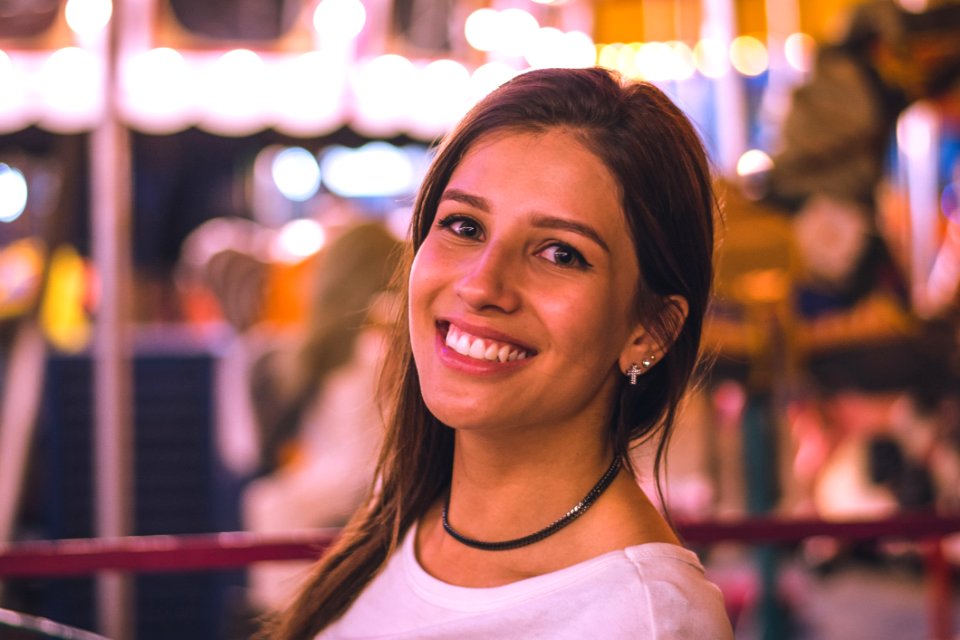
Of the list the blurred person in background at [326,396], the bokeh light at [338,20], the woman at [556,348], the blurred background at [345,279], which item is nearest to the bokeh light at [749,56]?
the blurred background at [345,279]

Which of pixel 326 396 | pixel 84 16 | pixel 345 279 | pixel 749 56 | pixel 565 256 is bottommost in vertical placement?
pixel 326 396

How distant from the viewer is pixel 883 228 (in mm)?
2488

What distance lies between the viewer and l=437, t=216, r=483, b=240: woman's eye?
0.96 m

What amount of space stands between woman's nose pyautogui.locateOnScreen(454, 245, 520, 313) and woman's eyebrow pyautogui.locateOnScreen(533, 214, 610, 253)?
0.13 feet

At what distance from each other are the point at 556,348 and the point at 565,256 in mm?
75

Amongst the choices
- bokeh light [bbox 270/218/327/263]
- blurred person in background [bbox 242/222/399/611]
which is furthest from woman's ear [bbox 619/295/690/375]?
bokeh light [bbox 270/218/327/263]

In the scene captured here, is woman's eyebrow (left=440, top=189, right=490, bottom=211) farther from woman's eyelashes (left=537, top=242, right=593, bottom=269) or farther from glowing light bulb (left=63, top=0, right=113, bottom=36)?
glowing light bulb (left=63, top=0, right=113, bottom=36)

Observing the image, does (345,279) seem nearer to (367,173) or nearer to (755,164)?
(755,164)

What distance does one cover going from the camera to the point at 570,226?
2.90ft

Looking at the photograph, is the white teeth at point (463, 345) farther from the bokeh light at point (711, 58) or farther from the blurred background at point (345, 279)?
the bokeh light at point (711, 58)

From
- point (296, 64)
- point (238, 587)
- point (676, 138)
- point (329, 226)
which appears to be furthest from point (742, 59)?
point (676, 138)

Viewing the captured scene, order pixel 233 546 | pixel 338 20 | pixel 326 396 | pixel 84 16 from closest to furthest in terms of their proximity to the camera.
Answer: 1. pixel 233 546
2. pixel 326 396
3. pixel 84 16
4. pixel 338 20

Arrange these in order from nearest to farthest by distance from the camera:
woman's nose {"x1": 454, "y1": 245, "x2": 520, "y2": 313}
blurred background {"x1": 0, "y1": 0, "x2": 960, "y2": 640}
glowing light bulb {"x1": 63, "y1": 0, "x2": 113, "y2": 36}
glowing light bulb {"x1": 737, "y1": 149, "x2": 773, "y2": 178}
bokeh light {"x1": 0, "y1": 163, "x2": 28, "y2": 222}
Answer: woman's nose {"x1": 454, "y1": 245, "x2": 520, "y2": 313} → blurred background {"x1": 0, "y1": 0, "x2": 960, "y2": 640} → glowing light bulb {"x1": 737, "y1": 149, "x2": 773, "y2": 178} → glowing light bulb {"x1": 63, "y1": 0, "x2": 113, "y2": 36} → bokeh light {"x1": 0, "y1": 163, "x2": 28, "y2": 222}

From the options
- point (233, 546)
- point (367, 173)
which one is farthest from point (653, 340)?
point (367, 173)
